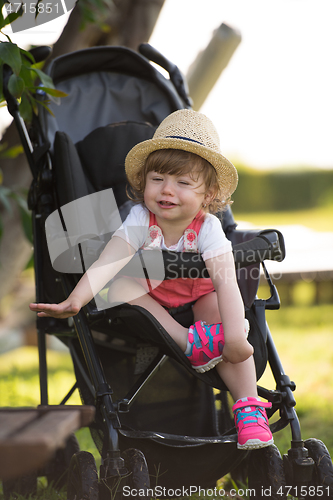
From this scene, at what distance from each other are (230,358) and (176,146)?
686 millimetres

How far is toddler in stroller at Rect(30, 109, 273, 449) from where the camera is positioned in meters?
1.43

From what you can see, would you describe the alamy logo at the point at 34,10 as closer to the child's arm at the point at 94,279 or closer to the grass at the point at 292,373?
the child's arm at the point at 94,279

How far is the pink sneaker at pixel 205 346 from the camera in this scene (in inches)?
57.6

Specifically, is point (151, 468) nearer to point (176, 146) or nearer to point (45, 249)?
point (45, 249)

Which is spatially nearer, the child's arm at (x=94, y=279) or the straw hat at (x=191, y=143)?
the child's arm at (x=94, y=279)

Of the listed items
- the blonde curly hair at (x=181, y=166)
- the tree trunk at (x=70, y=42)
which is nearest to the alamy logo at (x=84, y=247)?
the blonde curly hair at (x=181, y=166)

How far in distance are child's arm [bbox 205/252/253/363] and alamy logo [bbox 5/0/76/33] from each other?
0.99 metres

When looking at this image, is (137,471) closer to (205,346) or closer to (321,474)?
(205,346)

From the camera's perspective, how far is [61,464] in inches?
72.7

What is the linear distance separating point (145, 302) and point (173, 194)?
36 centimetres

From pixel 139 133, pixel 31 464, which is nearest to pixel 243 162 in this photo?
pixel 139 133

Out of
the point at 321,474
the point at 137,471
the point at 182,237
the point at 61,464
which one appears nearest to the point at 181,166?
A: the point at 182,237

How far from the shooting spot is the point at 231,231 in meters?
1.97

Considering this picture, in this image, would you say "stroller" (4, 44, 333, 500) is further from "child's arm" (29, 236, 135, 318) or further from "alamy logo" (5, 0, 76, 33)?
"alamy logo" (5, 0, 76, 33)
